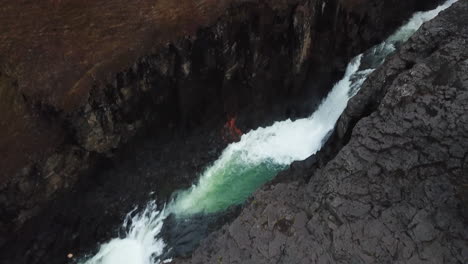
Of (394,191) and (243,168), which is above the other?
(394,191)

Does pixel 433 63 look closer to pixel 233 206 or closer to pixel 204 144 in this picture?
pixel 233 206

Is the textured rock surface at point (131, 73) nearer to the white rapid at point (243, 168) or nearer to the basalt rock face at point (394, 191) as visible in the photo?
the white rapid at point (243, 168)

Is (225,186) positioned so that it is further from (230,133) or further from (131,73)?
(131,73)

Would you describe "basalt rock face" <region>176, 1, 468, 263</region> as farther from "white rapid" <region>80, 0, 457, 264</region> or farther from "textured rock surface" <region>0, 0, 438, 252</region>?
"textured rock surface" <region>0, 0, 438, 252</region>

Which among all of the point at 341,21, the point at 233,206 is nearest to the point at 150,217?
the point at 233,206

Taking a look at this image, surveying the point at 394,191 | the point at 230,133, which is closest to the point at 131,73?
the point at 230,133
